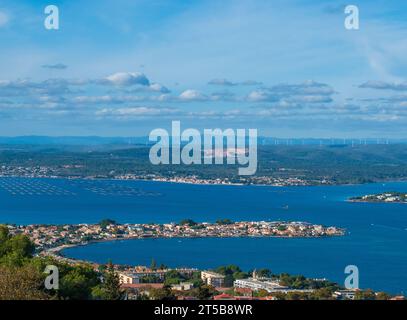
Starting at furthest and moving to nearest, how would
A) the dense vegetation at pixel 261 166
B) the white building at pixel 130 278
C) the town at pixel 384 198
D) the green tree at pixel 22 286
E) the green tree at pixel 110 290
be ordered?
1. the dense vegetation at pixel 261 166
2. the town at pixel 384 198
3. the white building at pixel 130 278
4. the green tree at pixel 110 290
5. the green tree at pixel 22 286

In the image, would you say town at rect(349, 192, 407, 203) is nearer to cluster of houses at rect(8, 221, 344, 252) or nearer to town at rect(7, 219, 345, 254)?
town at rect(7, 219, 345, 254)

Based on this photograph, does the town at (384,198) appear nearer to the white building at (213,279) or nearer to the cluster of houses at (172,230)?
the cluster of houses at (172,230)

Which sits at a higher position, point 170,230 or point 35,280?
point 35,280

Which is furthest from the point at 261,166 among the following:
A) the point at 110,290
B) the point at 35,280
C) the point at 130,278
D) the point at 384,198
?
the point at 35,280

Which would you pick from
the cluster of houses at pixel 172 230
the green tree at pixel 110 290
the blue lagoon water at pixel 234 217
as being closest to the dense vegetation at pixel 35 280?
the green tree at pixel 110 290

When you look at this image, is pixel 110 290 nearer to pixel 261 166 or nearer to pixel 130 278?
pixel 130 278

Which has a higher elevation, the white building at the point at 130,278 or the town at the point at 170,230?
the white building at the point at 130,278

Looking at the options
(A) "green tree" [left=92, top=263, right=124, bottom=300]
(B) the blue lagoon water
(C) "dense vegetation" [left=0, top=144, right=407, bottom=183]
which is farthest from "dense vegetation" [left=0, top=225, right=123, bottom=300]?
(C) "dense vegetation" [left=0, top=144, right=407, bottom=183]

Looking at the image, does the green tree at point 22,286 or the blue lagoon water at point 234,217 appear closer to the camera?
the green tree at point 22,286
